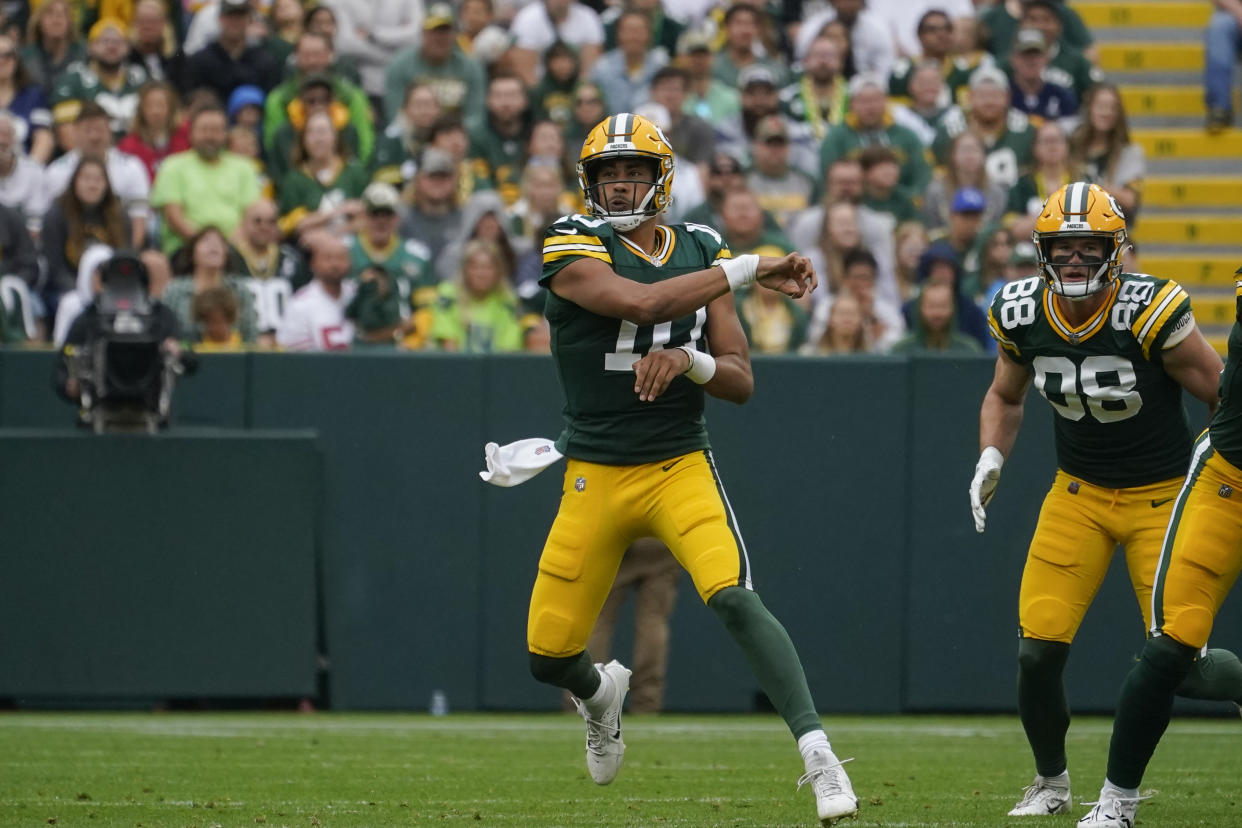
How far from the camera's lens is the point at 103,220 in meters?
11.5

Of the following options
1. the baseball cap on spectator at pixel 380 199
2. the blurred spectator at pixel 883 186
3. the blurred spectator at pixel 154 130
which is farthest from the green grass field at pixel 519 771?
the blurred spectator at pixel 154 130

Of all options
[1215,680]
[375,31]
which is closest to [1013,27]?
[375,31]

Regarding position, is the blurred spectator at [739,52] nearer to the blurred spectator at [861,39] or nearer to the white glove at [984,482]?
the blurred spectator at [861,39]

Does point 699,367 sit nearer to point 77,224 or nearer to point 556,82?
point 77,224

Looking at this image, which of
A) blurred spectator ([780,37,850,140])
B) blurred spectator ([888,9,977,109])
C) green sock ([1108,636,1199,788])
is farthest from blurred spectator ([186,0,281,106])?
green sock ([1108,636,1199,788])

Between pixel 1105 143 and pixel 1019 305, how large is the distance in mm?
7463

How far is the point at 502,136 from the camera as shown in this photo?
43.6 feet

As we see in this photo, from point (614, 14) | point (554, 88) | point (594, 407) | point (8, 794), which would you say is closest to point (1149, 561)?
point (594, 407)

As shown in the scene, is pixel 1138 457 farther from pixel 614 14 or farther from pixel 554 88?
pixel 614 14

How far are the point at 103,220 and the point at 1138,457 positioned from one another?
23.4 ft

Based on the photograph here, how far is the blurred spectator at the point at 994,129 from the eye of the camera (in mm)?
13461

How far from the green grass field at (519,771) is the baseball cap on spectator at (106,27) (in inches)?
204

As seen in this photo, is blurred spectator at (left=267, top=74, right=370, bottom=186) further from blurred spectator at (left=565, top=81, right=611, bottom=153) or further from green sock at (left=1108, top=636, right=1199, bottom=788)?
green sock at (left=1108, top=636, right=1199, bottom=788)

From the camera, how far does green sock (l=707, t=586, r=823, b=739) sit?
5.62m
